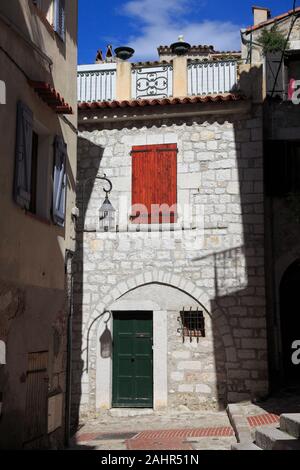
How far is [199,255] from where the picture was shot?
11094 millimetres

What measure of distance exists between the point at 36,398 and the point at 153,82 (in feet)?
25.2

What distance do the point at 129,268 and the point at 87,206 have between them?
1690 mm

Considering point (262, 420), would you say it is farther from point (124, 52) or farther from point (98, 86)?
point (124, 52)

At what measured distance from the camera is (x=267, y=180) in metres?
11.6

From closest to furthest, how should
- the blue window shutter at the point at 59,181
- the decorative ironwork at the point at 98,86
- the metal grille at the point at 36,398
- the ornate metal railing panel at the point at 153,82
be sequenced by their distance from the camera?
the metal grille at the point at 36,398
the blue window shutter at the point at 59,181
the ornate metal railing panel at the point at 153,82
the decorative ironwork at the point at 98,86

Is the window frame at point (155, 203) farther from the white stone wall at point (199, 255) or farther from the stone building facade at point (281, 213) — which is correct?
the stone building facade at point (281, 213)

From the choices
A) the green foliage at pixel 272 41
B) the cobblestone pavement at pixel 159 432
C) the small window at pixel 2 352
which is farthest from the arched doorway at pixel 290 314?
the small window at pixel 2 352

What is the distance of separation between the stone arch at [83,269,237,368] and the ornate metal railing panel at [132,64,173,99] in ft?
13.3

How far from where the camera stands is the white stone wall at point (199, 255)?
10.7 m

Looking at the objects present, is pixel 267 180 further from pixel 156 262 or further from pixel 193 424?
pixel 193 424

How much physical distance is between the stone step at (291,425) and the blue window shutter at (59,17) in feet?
21.3

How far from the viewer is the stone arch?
10.7m

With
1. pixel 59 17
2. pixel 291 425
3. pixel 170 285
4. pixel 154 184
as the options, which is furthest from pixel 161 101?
pixel 291 425

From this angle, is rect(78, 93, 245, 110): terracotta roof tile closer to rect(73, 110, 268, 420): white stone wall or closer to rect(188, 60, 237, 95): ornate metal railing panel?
rect(188, 60, 237, 95): ornate metal railing panel
